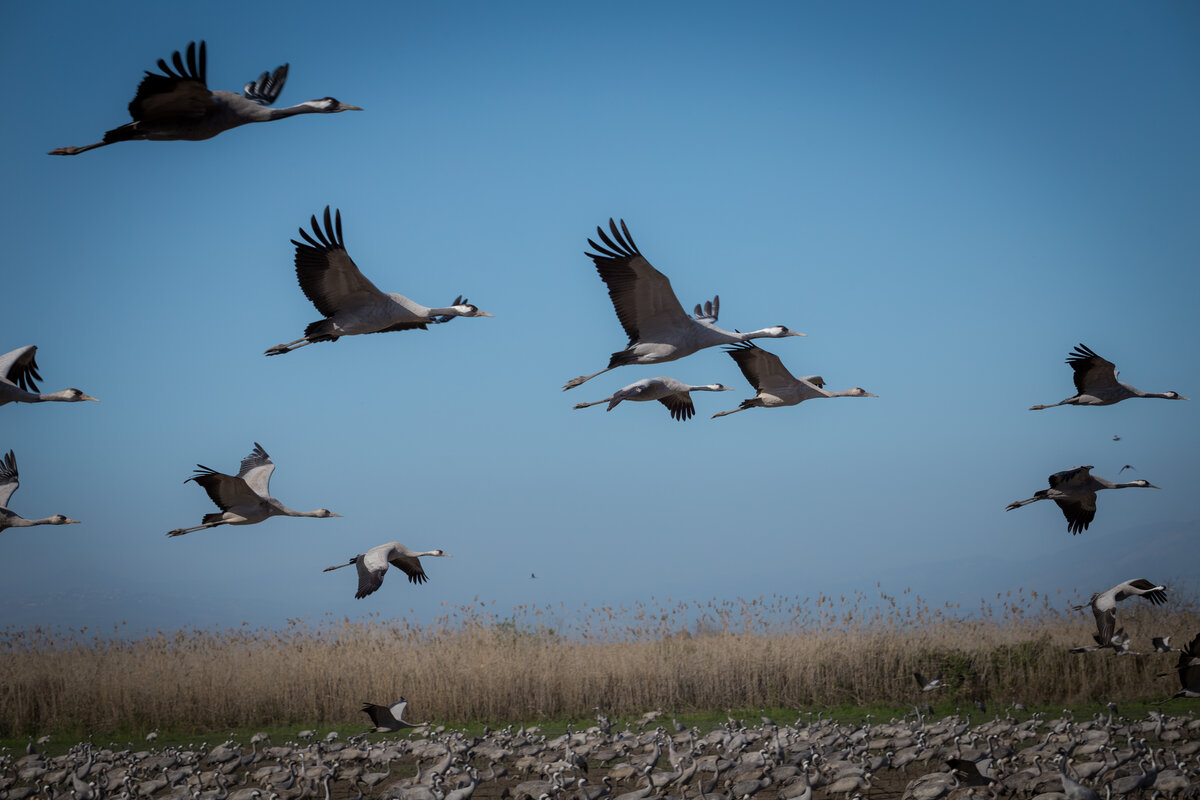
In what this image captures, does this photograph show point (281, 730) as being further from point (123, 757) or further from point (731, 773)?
point (731, 773)

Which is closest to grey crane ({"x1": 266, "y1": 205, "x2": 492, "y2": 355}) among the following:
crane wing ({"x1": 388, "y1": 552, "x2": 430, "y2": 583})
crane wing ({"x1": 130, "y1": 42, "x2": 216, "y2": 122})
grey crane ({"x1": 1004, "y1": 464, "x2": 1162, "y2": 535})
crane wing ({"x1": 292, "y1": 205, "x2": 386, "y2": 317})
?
crane wing ({"x1": 292, "y1": 205, "x2": 386, "y2": 317})

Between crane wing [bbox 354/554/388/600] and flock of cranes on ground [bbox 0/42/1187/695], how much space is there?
14mm

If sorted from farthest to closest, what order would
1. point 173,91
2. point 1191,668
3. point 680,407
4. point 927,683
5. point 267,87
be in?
1. point 927,683
2. point 680,407
3. point 1191,668
4. point 267,87
5. point 173,91

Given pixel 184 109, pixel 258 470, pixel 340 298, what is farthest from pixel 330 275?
pixel 258 470

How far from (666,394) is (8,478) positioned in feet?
23.9

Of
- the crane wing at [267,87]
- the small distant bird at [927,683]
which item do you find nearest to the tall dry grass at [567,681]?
the small distant bird at [927,683]

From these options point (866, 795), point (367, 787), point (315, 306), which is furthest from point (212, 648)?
point (866, 795)

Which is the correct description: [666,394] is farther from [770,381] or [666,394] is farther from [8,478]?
[8,478]

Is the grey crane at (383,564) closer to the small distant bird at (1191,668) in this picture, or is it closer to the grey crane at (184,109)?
the grey crane at (184,109)

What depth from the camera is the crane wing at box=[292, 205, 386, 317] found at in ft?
30.1

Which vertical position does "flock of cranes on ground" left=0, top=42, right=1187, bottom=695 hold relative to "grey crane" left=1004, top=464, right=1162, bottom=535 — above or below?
above

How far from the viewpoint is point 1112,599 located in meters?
10.9

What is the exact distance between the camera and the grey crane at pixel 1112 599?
10.7 meters

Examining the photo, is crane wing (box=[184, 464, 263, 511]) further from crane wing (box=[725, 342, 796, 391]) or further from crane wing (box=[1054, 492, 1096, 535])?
crane wing (box=[1054, 492, 1096, 535])
